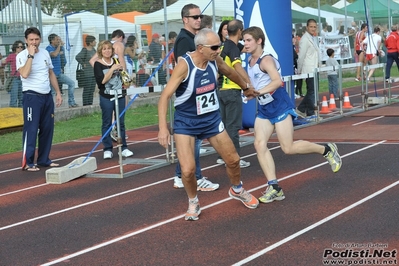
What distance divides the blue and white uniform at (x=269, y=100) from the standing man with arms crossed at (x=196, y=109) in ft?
2.70

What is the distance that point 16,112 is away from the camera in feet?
54.4

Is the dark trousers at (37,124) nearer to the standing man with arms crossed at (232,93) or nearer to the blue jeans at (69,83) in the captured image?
the standing man with arms crossed at (232,93)

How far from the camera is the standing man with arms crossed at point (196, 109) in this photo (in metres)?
7.41

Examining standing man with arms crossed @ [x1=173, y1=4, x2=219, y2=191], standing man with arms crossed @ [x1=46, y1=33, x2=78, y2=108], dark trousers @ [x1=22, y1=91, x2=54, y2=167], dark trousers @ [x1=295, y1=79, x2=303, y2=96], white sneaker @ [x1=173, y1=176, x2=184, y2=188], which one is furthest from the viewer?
dark trousers @ [x1=295, y1=79, x2=303, y2=96]

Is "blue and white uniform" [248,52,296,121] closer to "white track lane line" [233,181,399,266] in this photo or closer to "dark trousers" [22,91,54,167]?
"white track lane line" [233,181,399,266]

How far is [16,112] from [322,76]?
48.4 feet

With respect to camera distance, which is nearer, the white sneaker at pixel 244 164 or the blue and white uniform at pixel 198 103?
the blue and white uniform at pixel 198 103

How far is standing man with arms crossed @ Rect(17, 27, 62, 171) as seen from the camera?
11.0 meters

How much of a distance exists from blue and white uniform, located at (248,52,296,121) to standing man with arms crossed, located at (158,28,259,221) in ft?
2.70

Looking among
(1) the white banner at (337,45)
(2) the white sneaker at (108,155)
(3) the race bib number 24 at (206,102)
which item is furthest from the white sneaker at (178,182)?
(1) the white banner at (337,45)

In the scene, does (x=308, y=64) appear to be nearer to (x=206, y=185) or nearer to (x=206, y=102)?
(x=206, y=185)

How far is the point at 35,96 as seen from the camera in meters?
11.2

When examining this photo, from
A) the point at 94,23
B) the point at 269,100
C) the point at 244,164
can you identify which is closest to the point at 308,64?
the point at 94,23

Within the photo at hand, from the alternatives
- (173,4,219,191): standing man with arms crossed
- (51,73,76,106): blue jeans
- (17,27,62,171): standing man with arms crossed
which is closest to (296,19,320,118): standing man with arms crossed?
(51,73,76,106): blue jeans
